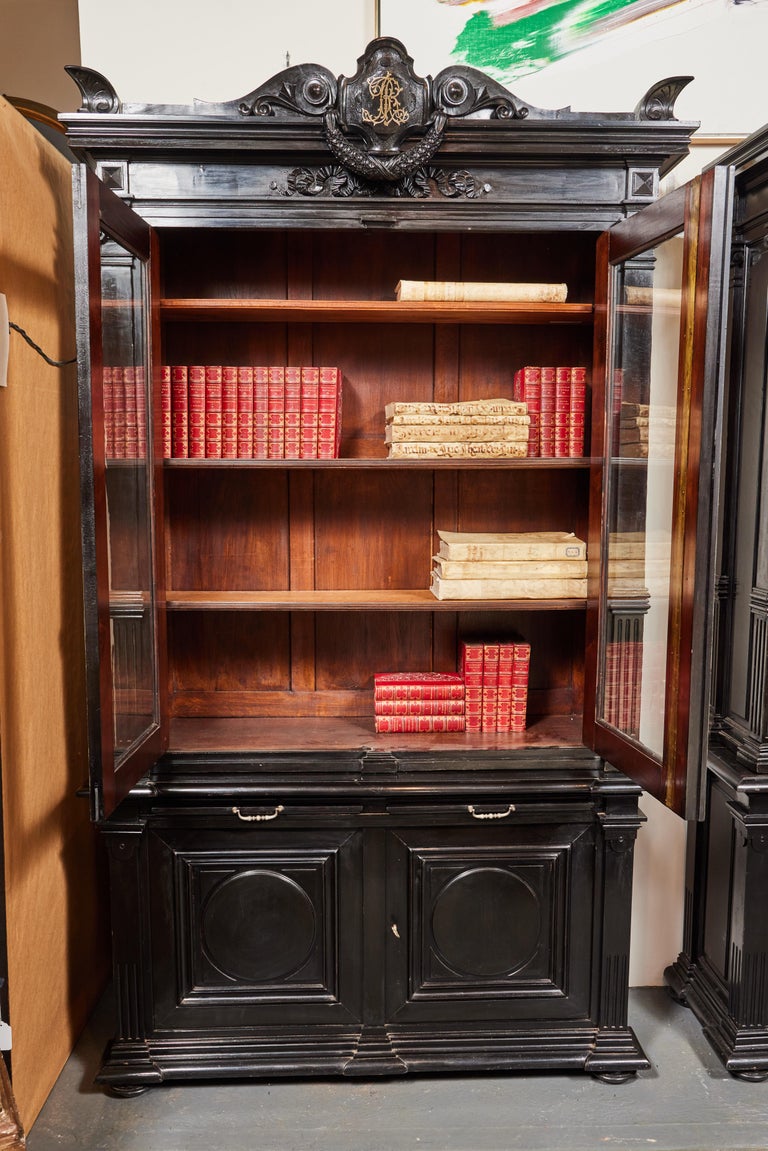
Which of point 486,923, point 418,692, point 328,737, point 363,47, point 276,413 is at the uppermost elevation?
point 363,47

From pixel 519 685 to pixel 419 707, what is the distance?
0.99ft

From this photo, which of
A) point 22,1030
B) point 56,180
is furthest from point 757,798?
point 56,180

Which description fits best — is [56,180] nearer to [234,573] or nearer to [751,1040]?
[234,573]

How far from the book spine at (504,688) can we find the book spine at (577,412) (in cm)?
60

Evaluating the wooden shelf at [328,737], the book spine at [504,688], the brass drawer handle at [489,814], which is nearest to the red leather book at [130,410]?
the wooden shelf at [328,737]

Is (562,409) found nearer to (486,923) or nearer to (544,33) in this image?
(544,33)

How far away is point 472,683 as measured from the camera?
2.55 meters

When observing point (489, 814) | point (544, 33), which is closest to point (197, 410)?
point (489, 814)

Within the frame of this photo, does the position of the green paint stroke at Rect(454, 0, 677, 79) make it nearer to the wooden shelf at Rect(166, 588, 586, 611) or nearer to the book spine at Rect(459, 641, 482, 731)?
the wooden shelf at Rect(166, 588, 586, 611)

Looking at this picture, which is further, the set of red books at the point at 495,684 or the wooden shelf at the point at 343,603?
the set of red books at the point at 495,684

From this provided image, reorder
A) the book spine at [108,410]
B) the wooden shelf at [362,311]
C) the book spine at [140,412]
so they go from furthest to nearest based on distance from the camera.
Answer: the wooden shelf at [362,311]
the book spine at [140,412]
the book spine at [108,410]

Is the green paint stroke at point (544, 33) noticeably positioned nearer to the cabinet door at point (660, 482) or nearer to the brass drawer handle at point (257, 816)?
the cabinet door at point (660, 482)

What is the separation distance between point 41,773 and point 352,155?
1.78 meters

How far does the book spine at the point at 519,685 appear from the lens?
8.34ft
